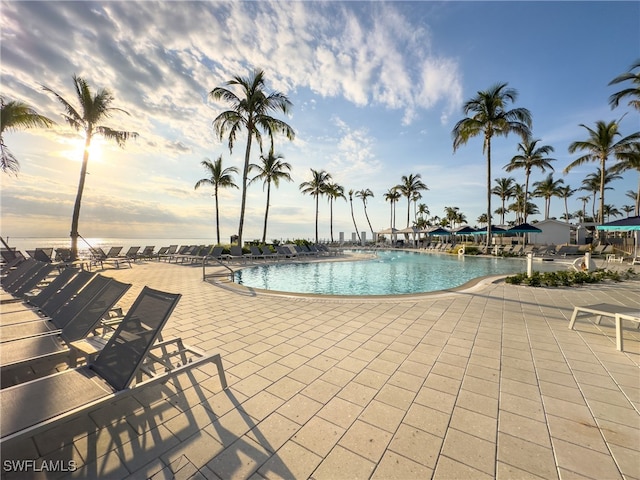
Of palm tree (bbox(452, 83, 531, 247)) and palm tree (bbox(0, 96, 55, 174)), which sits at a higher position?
palm tree (bbox(452, 83, 531, 247))

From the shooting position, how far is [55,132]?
13.5 meters

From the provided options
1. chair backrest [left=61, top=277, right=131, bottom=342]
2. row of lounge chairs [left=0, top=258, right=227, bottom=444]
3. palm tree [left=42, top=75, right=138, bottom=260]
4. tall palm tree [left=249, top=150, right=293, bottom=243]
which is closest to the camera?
row of lounge chairs [left=0, top=258, right=227, bottom=444]

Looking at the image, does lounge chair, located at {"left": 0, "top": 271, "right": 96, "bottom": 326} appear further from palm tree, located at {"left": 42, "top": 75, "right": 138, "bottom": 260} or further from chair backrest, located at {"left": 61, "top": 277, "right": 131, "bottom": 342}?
palm tree, located at {"left": 42, "top": 75, "right": 138, "bottom": 260}

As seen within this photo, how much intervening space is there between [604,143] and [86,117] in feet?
116

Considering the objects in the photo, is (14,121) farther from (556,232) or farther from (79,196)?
(556,232)

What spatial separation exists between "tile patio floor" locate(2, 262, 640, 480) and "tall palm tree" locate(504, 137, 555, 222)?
2917 cm

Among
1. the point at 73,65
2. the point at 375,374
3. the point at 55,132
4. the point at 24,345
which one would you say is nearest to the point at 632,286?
the point at 375,374

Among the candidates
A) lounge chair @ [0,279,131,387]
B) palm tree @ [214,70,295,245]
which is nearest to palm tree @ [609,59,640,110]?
palm tree @ [214,70,295,245]

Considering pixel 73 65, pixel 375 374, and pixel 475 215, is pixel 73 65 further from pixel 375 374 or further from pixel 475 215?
pixel 475 215

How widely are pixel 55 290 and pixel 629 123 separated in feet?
110

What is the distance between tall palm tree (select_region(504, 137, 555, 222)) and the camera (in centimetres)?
2606

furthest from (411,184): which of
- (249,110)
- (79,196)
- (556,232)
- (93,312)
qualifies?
(93,312)

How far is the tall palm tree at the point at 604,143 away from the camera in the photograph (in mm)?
20706

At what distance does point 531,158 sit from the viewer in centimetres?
2662
